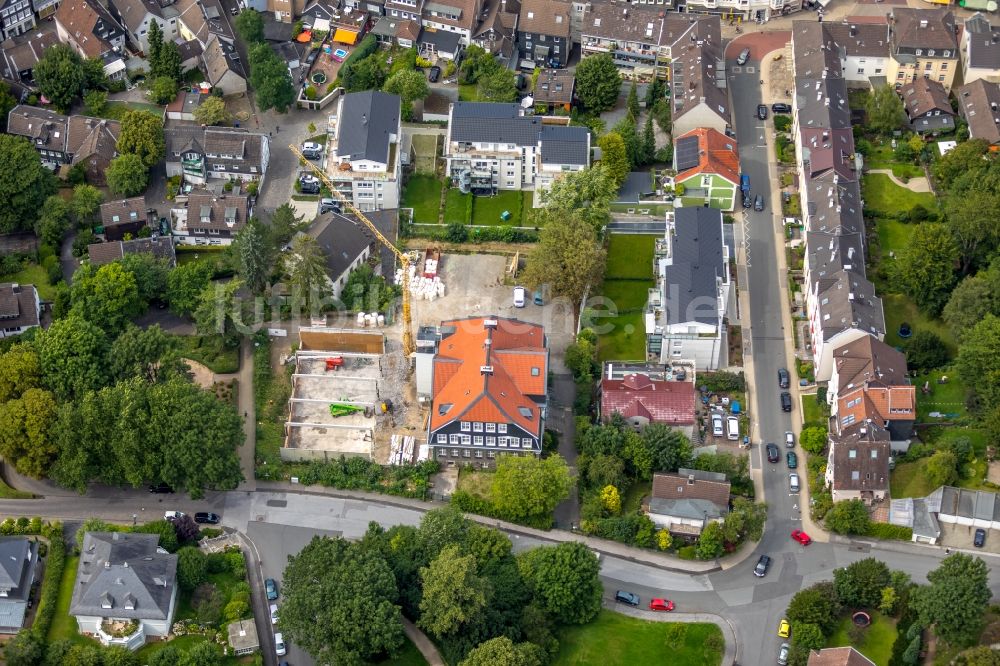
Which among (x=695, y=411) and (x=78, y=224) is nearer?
(x=695, y=411)

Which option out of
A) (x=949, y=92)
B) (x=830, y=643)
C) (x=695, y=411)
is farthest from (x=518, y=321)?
(x=949, y=92)

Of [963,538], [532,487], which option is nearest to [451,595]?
[532,487]

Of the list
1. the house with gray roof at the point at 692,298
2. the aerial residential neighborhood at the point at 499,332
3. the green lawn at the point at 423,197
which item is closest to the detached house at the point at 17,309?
the aerial residential neighborhood at the point at 499,332

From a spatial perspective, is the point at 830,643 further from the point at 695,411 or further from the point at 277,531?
the point at 277,531

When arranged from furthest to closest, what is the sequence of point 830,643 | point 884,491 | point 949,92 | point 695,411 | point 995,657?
point 949,92, point 695,411, point 884,491, point 830,643, point 995,657

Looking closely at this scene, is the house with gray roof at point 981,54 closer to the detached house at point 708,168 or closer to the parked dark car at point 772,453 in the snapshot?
the detached house at point 708,168

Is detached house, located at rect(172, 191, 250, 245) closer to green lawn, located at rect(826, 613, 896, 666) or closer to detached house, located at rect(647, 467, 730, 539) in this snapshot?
detached house, located at rect(647, 467, 730, 539)

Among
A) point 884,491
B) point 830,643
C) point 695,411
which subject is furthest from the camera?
point 695,411
